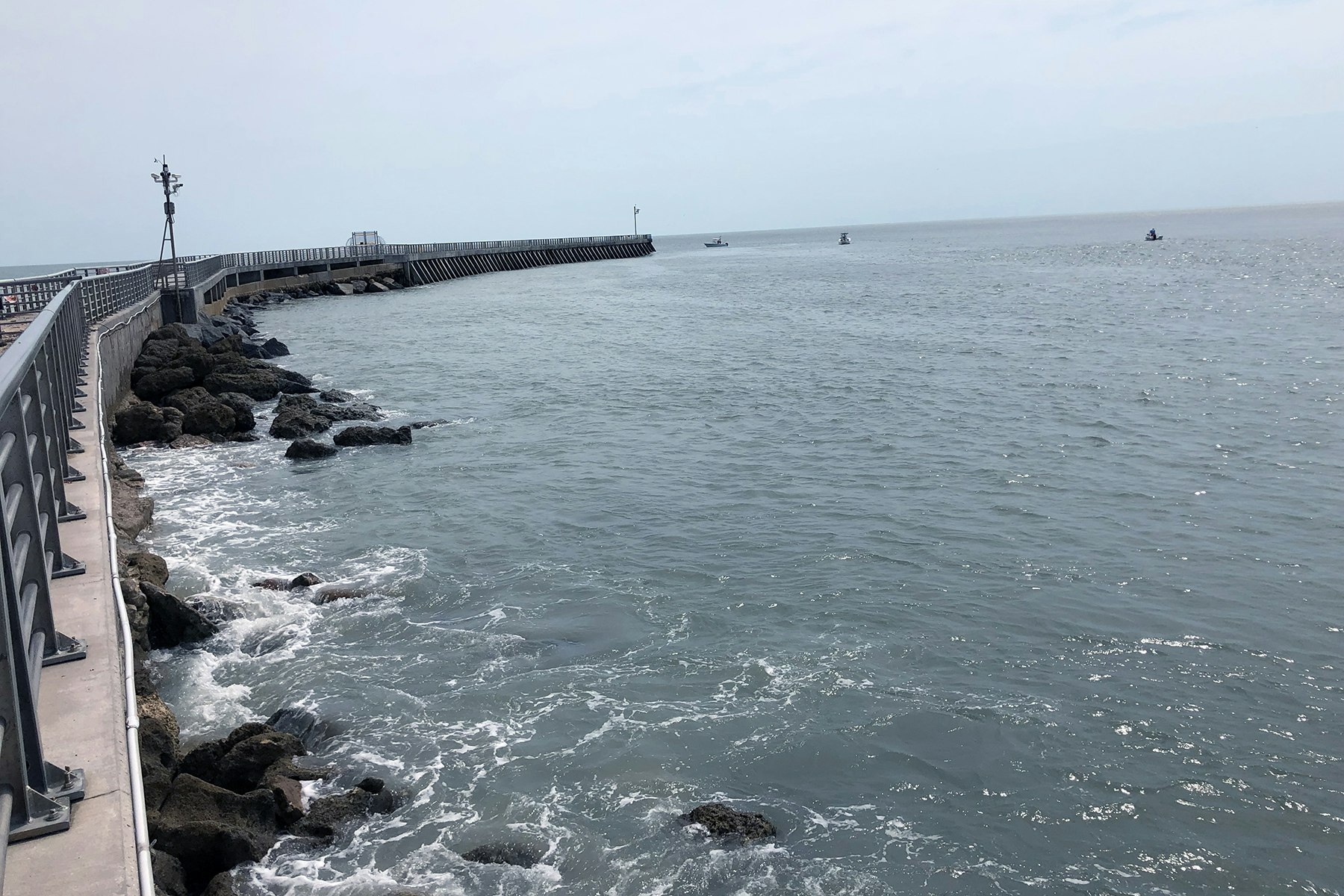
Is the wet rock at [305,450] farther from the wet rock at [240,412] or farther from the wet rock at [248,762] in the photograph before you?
the wet rock at [248,762]

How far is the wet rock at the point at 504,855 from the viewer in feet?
28.2

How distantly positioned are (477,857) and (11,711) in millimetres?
5129

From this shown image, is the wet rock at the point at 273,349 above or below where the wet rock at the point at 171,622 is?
above

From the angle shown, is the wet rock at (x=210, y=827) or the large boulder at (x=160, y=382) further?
the large boulder at (x=160, y=382)

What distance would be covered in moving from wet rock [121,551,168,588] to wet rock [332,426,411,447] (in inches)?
421

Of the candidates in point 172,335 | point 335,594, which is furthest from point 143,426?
point 335,594

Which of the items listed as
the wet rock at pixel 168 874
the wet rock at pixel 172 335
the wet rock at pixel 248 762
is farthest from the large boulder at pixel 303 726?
the wet rock at pixel 172 335

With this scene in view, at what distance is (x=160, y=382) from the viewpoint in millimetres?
26391

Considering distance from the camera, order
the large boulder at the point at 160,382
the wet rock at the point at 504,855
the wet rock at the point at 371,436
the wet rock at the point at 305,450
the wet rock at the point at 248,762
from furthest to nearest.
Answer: the large boulder at the point at 160,382
the wet rock at the point at 371,436
the wet rock at the point at 305,450
the wet rock at the point at 248,762
the wet rock at the point at 504,855

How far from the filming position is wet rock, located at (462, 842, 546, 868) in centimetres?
861

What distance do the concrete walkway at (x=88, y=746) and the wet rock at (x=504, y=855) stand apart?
139 inches

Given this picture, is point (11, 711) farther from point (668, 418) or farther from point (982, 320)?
point (982, 320)

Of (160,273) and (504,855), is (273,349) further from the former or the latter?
(504,855)

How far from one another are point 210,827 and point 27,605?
3.44m
